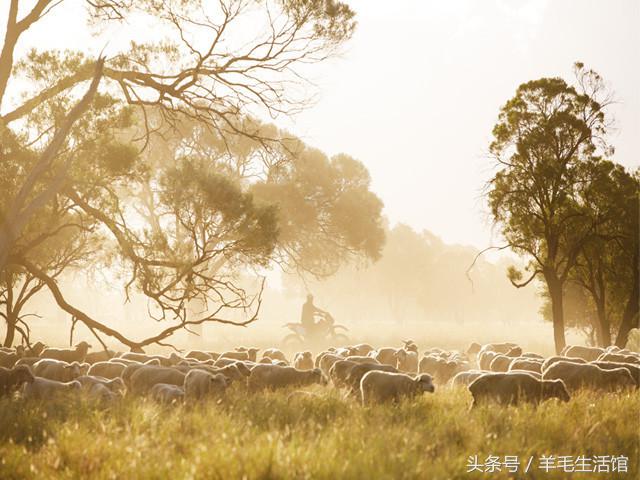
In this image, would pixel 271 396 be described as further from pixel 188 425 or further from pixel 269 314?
pixel 269 314

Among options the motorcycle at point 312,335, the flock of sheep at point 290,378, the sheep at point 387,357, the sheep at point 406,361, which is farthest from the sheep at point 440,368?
the motorcycle at point 312,335

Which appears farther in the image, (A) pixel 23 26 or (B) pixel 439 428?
(A) pixel 23 26

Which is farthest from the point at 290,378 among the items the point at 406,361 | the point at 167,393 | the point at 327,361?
the point at 406,361

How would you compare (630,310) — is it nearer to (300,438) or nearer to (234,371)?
(234,371)

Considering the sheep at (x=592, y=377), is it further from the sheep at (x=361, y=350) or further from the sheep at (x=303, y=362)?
the sheep at (x=303, y=362)

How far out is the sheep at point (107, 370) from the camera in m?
14.0

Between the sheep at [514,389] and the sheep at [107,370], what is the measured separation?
8159mm

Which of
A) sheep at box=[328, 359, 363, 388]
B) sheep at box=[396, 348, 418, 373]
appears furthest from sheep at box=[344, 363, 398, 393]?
sheep at box=[396, 348, 418, 373]

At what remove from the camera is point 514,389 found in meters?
10.9

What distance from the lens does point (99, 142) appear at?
51.6 ft

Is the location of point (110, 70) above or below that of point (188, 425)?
above

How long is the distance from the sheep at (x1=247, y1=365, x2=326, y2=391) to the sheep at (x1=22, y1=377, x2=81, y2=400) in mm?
4049

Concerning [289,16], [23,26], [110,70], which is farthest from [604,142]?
[23,26]

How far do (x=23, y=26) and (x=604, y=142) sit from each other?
20817mm
